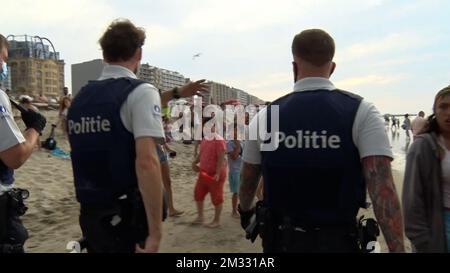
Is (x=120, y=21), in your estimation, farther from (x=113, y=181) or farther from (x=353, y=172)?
(x=353, y=172)

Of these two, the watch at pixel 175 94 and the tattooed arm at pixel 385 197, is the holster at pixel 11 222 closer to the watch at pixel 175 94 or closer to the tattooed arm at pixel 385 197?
the watch at pixel 175 94

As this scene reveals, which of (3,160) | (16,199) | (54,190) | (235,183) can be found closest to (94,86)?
(3,160)

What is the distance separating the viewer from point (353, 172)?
2.11 m

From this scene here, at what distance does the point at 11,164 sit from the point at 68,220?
16.5 feet

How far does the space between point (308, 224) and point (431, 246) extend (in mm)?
1254

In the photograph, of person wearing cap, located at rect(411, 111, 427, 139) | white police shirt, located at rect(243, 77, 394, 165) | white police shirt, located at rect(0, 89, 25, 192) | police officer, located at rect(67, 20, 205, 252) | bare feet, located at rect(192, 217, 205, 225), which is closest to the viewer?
white police shirt, located at rect(243, 77, 394, 165)

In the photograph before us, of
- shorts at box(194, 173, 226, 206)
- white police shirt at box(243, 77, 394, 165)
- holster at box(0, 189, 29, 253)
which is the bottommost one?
shorts at box(194, 173, 226, 206)

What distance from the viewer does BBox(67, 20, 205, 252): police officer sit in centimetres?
220

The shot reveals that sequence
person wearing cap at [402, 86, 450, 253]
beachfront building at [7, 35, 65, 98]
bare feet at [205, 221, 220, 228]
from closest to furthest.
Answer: person wearing cap at [402, 86, 450, 253] → bare feet at [205, 221, 220, 228] → beachfront building at [7, 35, 65, 98]

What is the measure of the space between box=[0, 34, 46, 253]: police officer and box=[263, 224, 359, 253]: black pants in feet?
5.41

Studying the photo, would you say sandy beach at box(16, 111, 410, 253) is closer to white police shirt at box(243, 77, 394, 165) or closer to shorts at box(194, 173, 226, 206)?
shorts at box(194, 173, 226, 206)

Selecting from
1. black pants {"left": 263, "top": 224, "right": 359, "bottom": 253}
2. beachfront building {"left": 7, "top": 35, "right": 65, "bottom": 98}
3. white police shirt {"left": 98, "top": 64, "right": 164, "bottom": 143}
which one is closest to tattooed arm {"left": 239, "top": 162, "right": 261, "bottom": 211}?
black pants {"left": 263, "top": 224, "right": 359, "bottom": 253}

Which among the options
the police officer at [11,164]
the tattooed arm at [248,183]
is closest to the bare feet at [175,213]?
the police officer at [11,164]

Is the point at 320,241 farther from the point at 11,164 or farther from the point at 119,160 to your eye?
the point at 11,164
